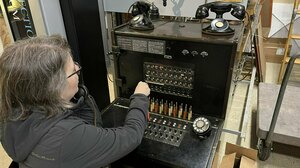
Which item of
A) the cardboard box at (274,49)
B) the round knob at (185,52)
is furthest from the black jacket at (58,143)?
the cardboard box at (274,49)

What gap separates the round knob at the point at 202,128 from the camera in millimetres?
1056

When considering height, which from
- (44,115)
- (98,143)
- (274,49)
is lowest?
(274,49)

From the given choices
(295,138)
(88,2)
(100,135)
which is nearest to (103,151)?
(100,135)

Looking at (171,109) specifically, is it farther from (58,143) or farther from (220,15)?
(58,143)

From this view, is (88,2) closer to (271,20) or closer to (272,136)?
(272,136)

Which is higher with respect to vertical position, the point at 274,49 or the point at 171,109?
the point at 171,109

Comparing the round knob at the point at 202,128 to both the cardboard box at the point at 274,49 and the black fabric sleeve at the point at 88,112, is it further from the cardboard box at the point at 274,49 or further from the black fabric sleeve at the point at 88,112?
the cardboard box at the point at 274,49

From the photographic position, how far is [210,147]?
101 cm

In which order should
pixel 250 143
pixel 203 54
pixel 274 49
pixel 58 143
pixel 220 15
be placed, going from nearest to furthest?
pixel 58 143 → pixel 203 54 → pixel 220 15 → pixel 250 143 → pixel 274 49

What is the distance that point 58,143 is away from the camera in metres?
0.71

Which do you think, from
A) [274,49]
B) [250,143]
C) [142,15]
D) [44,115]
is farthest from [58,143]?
[274,49]

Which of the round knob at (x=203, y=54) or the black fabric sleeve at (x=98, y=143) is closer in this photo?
the black fabric sleeve at (x=98, y=143)

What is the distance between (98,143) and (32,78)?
11.5 inches

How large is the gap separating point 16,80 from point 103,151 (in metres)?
0.35
